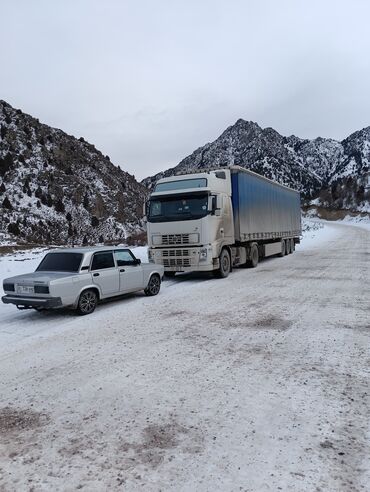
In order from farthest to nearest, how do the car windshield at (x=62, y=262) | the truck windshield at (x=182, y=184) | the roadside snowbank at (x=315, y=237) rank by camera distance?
1. the roadside snowbank at (x=315, y=237)
2. the truck windshield at (x=182, y=184)
3. the car windshield at (x=62, y=262)

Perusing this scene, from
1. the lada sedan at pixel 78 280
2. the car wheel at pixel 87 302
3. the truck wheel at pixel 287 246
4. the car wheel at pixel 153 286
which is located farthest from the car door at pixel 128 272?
the truck wheel at pixel 287 246

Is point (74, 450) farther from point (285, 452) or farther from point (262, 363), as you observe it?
point (262, 363)

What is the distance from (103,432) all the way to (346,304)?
6779 millimetres

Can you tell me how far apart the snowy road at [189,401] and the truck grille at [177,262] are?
16.9 feet

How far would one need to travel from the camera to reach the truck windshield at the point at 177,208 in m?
13.8

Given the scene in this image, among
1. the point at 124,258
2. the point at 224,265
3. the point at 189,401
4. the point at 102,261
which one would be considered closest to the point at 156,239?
the point at 224,265

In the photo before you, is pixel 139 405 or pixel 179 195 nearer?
pixel 139 405

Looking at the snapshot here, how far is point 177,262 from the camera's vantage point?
14.1 m

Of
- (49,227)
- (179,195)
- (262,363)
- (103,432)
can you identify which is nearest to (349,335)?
(262,363)

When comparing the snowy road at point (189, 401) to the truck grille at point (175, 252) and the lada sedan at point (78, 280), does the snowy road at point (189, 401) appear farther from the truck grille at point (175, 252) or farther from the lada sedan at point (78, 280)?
the truck grille at point (175, 252)

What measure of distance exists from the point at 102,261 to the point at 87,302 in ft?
3.71

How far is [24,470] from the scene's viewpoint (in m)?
3.35

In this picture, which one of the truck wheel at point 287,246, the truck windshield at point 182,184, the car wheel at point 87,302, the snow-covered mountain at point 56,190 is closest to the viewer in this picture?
the car wheel at point 87,302

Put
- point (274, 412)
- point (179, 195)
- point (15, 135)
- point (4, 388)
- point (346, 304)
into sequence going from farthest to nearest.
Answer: point (15, 135)
point (179, 195)
point (346, 304)
point (4, 388)
point (274, 412)
